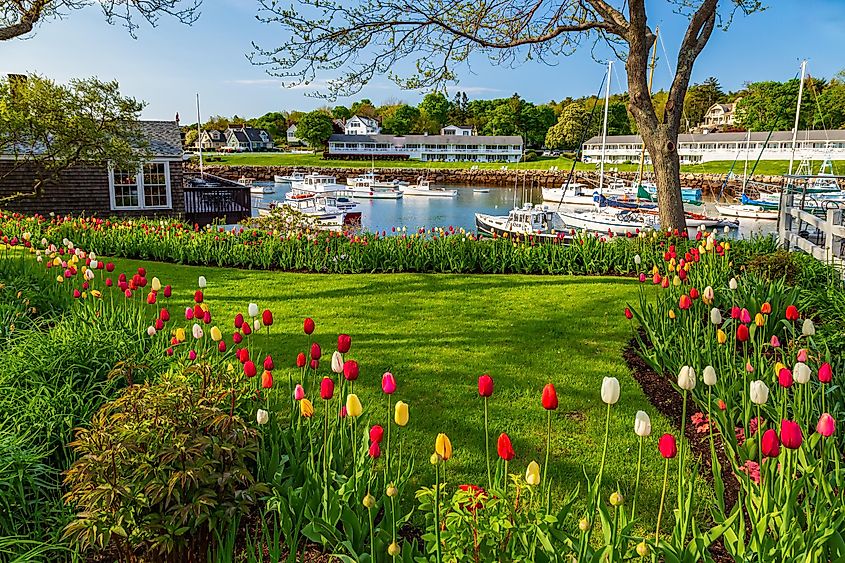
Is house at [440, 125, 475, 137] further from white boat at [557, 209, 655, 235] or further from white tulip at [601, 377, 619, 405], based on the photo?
white tulip at [601, 377, 619, 405]

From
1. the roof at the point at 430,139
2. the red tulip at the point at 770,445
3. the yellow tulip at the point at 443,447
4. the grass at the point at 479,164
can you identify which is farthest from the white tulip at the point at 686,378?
the roof at the point at 430,139

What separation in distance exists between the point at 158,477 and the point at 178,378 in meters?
0.73

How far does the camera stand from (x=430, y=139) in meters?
95.8

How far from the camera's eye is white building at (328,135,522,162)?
9038 cm

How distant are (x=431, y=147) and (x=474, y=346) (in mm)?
92409

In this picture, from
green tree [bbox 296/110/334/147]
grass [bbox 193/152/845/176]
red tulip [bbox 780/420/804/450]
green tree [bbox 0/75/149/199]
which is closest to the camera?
red tulip [bbox 780/420/804/450]

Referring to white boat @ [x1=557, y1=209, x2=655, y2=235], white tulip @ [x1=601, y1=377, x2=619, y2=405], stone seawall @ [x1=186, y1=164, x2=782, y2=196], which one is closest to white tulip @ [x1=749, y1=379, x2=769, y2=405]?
white tulip @ [x1=601, y1=377, x2=619, y2=405]

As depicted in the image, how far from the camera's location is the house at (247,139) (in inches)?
4446

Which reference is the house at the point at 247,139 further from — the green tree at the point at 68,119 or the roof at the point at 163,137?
the green tree at the point at 68,119

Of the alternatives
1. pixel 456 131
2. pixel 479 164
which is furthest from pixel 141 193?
pixel 456 131

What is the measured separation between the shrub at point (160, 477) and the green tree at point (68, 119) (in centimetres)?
1106

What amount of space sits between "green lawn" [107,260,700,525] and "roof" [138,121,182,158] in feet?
32.3

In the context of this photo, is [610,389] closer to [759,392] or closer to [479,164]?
[759,392]

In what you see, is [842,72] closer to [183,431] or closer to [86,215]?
[86,215]
